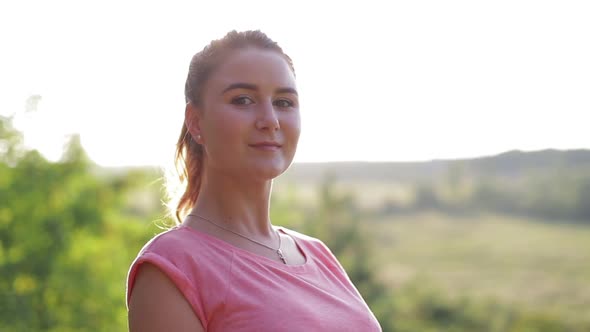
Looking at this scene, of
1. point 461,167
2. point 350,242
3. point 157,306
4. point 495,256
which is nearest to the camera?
point 157,306

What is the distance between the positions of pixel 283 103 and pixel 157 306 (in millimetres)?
641

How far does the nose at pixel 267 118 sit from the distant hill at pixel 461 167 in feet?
97.6

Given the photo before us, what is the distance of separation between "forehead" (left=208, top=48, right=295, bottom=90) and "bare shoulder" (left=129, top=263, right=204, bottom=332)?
1.75 feet

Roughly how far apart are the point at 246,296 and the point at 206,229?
25cm

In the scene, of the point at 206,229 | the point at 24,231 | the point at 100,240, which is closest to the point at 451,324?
the point at 100,240

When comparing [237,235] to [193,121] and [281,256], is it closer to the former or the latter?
[281,256]

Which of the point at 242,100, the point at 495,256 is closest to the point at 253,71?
the point at 242,100

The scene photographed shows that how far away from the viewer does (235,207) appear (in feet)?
6.55

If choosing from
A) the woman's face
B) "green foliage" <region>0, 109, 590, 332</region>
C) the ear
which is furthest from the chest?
"green foliage" <region>0, 109, 590, 332</region>

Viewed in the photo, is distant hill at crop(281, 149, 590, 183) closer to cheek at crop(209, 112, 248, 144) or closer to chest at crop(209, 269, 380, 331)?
chest at crop(209, 269, 380, 331)

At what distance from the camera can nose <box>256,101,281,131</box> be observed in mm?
1887

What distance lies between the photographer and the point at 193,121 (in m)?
2.03

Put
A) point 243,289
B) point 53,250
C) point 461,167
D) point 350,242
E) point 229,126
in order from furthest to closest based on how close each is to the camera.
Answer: point 461,167 → point 350,242 → point 53,250 → point 229,126 → point 243,289

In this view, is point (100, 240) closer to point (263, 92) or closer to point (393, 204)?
point (263, 92)
